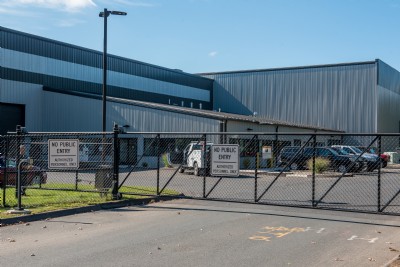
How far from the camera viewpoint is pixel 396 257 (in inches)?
308

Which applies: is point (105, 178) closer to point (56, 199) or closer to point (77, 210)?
point (56, 199)

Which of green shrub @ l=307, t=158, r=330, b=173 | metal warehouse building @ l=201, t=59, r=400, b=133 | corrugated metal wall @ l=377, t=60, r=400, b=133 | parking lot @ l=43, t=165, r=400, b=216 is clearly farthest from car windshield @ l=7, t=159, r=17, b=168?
corrugated metal wall @ l=377, t=60, r=400, b=133

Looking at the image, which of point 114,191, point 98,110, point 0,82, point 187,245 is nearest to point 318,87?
point 98,110

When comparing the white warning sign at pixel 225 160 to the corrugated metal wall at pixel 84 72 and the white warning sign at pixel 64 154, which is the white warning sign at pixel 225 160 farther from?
the corrugated metal wall at pixel 84 72

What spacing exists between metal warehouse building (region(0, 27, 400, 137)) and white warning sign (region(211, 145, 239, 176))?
2072 cm

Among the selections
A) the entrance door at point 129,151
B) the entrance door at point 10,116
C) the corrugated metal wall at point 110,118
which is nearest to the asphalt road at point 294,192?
the entrance door at point 129,151

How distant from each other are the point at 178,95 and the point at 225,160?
1624 inches

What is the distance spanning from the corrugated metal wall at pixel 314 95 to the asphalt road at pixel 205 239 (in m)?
38.5

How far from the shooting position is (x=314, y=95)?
51.3m

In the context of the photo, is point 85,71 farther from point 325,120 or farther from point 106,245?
point 106,245

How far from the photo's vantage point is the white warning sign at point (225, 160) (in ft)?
41.8

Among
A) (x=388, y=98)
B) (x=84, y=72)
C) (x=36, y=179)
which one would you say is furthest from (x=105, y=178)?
(x=388, y=98)

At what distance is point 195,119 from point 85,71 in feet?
42.5

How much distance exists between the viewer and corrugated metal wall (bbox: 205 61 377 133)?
49.1 metres
